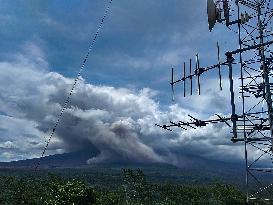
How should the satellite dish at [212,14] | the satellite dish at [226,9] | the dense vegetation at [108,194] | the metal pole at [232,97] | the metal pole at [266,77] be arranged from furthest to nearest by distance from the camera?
the dense vegetation at [108,194], the satellite dish at [226,9], the satellite dish at [212,14], the metal pole at [232,97], the metal pole at [266,77]

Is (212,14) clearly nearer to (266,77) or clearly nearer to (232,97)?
(266,77)

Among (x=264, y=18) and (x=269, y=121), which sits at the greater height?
(x=264, y=18)

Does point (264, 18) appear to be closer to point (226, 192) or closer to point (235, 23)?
point (235, 23)

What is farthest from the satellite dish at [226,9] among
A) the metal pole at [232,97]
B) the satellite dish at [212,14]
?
the metal pole at [232,97]

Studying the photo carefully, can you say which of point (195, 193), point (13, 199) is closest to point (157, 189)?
point (195, 193)

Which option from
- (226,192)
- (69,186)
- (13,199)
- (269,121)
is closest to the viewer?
(269,121)

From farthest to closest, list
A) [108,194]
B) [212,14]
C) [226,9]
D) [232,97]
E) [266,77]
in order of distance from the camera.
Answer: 1. [108,194]
2. [226,9]
3. [212,14]
4. [232,97]
5. [266,77]

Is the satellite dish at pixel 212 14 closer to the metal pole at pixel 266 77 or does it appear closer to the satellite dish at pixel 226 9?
the satellite dish at pixel 226 9

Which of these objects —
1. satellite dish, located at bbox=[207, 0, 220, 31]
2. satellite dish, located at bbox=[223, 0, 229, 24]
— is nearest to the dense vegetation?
satellite dish, located at bbox=[207, 0, 220, 31]

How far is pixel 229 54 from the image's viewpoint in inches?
932

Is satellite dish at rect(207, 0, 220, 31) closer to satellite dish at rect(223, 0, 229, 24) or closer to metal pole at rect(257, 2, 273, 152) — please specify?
satellite dish at rect(223, 0, 229, 24)

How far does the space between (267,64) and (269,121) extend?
3777mm

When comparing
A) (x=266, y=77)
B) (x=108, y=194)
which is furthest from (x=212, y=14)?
(x=108, y=194)

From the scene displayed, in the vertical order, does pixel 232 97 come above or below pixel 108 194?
above
